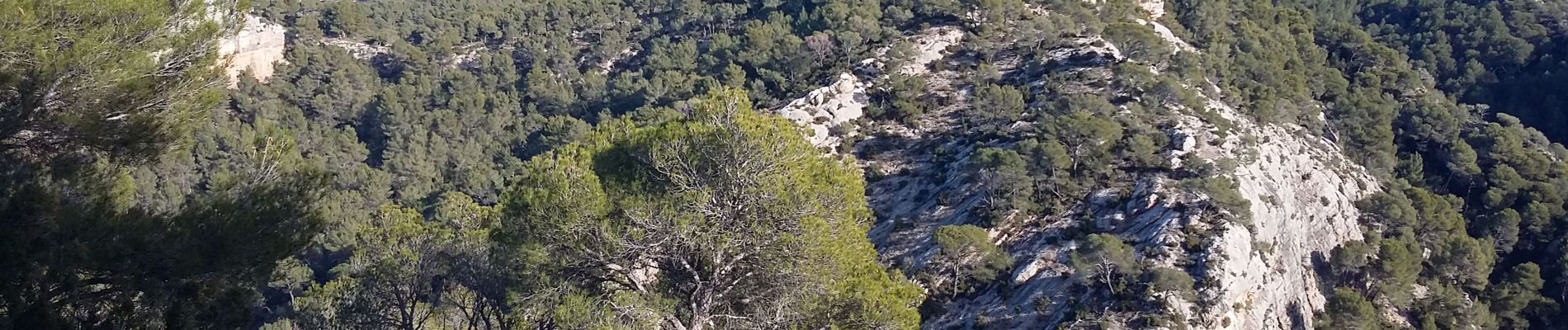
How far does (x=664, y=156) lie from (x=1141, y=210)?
16.8 meters

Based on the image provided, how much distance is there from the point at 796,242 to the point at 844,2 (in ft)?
117

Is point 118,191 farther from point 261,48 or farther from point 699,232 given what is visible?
point 261,48

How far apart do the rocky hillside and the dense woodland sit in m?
0.44

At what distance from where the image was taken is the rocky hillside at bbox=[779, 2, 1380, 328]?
20312 millimetres

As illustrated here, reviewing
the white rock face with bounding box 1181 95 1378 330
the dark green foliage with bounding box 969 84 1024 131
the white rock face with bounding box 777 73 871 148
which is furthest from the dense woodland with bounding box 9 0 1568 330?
the white rock face with bounding box 777 73 871 148

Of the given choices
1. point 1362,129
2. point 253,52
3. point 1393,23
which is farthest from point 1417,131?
point 253,52

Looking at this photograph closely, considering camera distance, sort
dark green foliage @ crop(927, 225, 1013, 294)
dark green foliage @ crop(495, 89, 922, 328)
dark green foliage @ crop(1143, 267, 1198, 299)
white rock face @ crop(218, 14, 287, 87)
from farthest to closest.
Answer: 1. white rock face @ crop(218, 14, 287, 87)
2. dark green foliage @ crop(927, 225, 1013, 294)
3. dark green foliage @ crop(1143, 267, 1198, 299)
4. dark green foliage @ crop(495, 89, 922, 328)

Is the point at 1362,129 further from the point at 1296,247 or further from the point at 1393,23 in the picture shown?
the point at 1393,23

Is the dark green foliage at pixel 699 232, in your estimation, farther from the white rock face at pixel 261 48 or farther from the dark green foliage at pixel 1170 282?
the white rock face at pixel 261 48

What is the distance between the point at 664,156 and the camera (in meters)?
9.19

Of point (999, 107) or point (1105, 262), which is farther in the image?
point (999, 107)

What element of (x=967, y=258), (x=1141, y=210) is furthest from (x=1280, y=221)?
(x=967, y=258)

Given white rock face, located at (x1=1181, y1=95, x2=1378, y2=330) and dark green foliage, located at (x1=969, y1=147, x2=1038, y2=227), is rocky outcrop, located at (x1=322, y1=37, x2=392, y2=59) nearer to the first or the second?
dark green foliage, located at (x1=969, y1=147, x2=1038, y2=227)

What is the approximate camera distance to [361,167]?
37.4 m
